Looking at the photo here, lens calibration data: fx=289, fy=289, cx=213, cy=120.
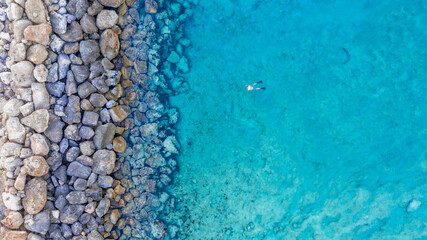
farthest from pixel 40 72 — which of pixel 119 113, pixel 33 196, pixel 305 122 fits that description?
pixel 305 122

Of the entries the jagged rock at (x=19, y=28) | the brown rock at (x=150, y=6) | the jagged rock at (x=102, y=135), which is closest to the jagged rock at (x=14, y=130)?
the jagged rock at (x=102, y=135)

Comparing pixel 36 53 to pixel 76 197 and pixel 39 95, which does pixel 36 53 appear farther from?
pixel 76 197

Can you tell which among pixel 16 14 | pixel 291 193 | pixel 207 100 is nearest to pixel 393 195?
pixel 291 193

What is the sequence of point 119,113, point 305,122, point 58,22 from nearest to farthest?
point 58,22, point 119,113, point 305,122

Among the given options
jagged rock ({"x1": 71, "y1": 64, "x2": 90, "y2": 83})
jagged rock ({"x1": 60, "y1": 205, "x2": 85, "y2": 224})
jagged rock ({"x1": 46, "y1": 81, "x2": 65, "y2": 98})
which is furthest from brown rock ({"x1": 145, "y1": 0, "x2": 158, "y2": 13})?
jagged rock ({"x1": 60, "y1": 205, "x2": 85, "y2": 224})

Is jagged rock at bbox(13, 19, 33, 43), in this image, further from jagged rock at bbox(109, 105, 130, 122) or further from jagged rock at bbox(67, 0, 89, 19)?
jagged rock at bbox(109, 105, 130, 122)

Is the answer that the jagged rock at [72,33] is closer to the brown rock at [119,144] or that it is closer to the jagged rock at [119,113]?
the jagged rock at [119,113]
